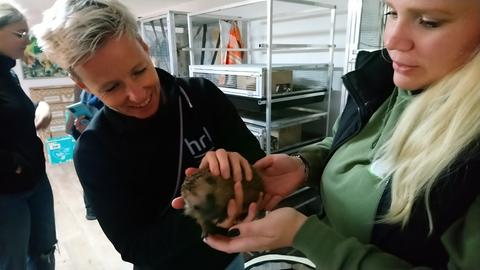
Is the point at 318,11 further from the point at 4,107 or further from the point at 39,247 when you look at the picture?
the point at 39,247

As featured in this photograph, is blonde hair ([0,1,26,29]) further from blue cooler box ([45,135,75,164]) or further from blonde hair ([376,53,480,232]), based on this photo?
blue cooler box ([45,135,75,164])

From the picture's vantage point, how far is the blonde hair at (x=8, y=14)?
53.5 inches

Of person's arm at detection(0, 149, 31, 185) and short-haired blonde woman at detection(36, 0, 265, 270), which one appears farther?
person's arm at detection(0, 149, 31, 185)

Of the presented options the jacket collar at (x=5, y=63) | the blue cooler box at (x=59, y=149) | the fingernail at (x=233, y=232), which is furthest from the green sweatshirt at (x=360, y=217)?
the blue cooler box at (x=59, y=149)

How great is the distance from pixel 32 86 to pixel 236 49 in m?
3.60

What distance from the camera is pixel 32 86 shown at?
4.48 metres

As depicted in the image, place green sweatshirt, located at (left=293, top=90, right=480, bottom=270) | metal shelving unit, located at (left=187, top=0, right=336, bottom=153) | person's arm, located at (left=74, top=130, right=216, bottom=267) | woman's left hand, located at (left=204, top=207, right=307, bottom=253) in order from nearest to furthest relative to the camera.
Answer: green sweatshirt, located at (left=293, top=90, right=480, bottom=270) → woman's left hand, located at (left=204, top=207, right=307, bottom=253) → person's arm, located at (left=74, top=130, right=216, bottom=267) → metal shelving unit, located at (left=187, top=0, right=336, bottom=153)

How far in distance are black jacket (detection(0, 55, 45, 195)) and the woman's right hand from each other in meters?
1.10

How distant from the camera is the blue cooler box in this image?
3.91 metres

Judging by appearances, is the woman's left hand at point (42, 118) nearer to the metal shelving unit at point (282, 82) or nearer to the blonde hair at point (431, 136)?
the metal shelving unit at point (282, 82)

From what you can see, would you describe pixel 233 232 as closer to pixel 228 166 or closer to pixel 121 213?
pixel 228 166

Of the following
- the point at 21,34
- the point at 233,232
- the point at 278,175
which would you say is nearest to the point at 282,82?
the point at 278,175

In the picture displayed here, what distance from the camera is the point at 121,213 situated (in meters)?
0.69

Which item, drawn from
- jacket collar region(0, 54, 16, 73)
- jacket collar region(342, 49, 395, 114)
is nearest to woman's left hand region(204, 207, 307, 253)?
jacket collar region(342, 49, 395, 114)
